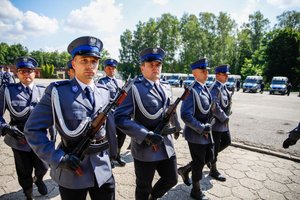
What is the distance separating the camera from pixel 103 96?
2.65 meters

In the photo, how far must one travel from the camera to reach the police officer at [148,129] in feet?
9.65

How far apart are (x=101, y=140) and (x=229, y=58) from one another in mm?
58749

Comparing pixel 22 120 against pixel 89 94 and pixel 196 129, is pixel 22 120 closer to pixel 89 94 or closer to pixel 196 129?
pixel 89 94

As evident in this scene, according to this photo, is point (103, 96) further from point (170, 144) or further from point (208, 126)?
point (208, 126)

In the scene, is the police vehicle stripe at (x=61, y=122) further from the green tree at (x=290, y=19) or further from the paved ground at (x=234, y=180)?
the green tree at (x=290, y=19)

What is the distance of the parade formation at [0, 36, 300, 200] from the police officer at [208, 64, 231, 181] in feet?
0.07

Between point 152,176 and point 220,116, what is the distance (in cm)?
203

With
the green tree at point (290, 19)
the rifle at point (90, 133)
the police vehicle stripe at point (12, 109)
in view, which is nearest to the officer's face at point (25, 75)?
the police vehicle stripe at point (12, 109)

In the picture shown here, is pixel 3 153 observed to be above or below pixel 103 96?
below

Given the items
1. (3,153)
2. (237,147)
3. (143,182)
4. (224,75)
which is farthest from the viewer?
(237,147)

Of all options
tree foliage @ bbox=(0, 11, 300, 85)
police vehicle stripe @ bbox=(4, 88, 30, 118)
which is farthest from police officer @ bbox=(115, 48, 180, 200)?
tree foliage @ bbox=(0, 11, 300, 85)

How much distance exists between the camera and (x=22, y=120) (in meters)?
3.67

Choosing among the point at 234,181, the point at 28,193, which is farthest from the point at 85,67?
the point at 234,181

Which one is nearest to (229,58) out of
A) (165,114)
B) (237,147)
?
(237,147)
